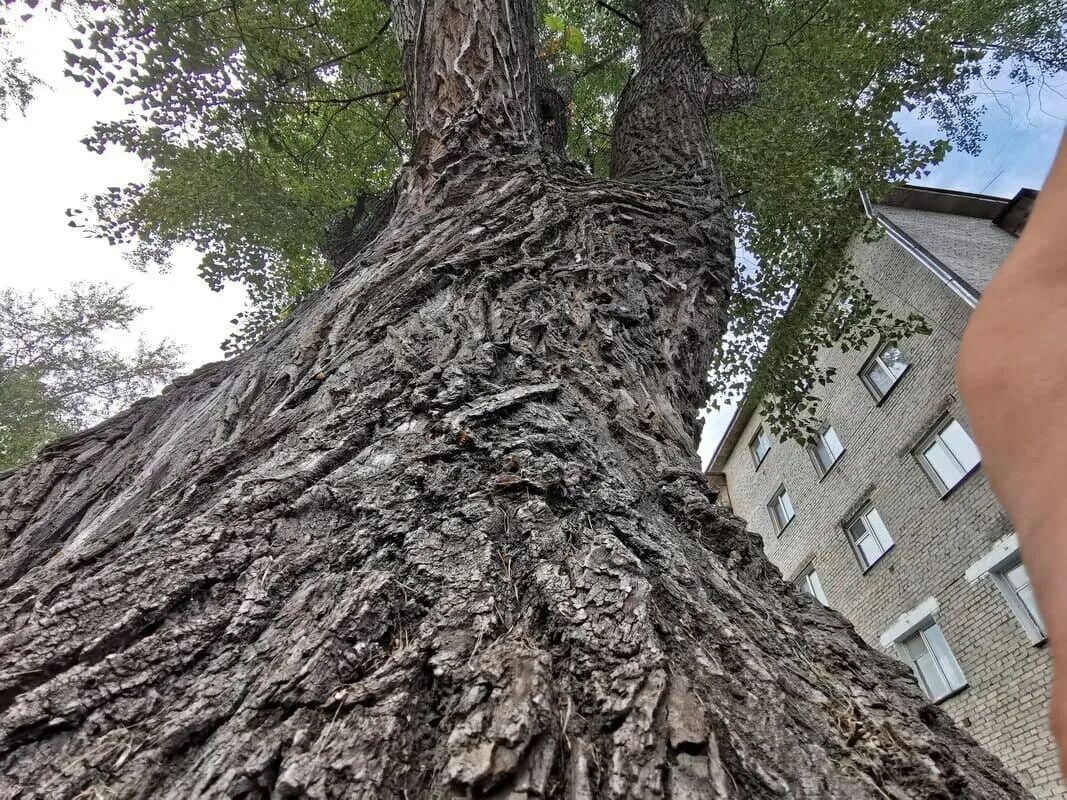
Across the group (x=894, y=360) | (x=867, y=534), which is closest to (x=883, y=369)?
(x=894, y=360)

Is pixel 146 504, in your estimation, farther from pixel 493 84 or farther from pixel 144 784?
pixel 493 84

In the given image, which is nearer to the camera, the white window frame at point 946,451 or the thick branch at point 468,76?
the thick branch at point 468,76

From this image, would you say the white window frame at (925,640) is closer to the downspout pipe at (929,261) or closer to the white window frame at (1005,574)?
the white window frame at (1005,574)

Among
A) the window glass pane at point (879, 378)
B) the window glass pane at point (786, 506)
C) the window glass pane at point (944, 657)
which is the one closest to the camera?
the window glass pane at point (944, 657)

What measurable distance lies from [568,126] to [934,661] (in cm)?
917

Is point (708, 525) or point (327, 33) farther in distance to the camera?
point (327, 33)

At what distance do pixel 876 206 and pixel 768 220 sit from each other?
25.0ft

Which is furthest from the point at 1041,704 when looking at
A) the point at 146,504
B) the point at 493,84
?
the point at 146,504

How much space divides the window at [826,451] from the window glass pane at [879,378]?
1.31 meters

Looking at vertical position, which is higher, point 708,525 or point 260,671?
point 708,525

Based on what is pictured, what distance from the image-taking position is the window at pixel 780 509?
13.7m

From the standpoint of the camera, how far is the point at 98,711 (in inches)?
30.3

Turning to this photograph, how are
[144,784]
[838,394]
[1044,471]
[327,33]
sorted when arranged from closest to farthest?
[1044,471], [144,784], [327,33], [838,394]

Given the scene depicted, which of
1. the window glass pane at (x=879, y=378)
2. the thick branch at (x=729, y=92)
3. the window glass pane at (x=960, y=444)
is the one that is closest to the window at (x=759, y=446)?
the window glass pane at (x=879, y=378)
